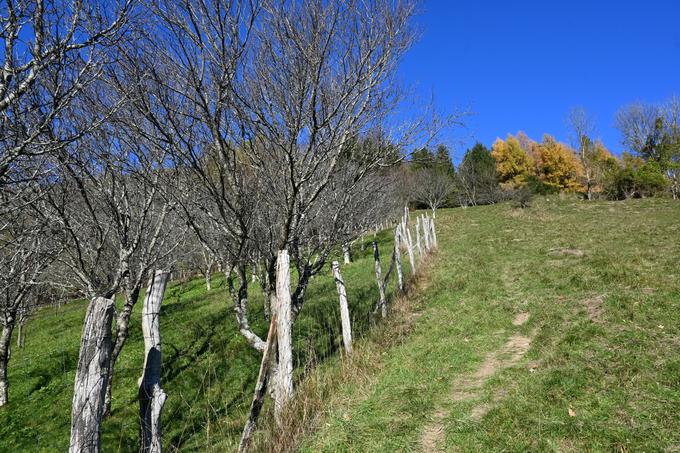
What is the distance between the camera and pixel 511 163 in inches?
2119

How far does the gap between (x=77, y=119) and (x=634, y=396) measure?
24.3ft

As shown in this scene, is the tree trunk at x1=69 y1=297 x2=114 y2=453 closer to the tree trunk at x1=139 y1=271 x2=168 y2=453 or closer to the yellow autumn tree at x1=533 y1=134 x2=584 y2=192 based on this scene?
the tree trunk at x1=139 y1=271 x2=168 y2=453

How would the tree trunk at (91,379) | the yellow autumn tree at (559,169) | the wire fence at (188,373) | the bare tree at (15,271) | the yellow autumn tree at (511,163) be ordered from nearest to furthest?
the tree trunk at (91,379) < the wire fence at (188,373) < the bare tree at (15,271) < the yellow autumn tree at (559,169) < the yellow autumn tree at (511,163)

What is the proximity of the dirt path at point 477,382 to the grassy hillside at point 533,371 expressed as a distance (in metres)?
0.02

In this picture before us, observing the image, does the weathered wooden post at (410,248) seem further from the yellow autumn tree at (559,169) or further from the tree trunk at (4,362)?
the yellow autumn tree at (559,169)

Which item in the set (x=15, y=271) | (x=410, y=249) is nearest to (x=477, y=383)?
(x=410, y=249)

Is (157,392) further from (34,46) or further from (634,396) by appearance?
(634,396)

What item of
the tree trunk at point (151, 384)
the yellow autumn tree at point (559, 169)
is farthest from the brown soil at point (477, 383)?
the yellow autumn tree at point (559, 169)

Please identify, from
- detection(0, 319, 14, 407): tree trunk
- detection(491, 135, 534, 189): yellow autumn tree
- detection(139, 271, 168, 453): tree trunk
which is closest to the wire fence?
detection(0, 319, 14, 407): tree trunk

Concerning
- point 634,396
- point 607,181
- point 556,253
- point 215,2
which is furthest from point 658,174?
point 215,2

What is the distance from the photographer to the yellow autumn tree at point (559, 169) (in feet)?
170

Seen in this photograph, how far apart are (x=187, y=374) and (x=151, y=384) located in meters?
6.27

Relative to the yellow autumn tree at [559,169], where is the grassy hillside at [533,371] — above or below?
below

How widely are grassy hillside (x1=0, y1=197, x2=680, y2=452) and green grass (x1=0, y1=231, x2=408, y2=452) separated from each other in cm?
5
